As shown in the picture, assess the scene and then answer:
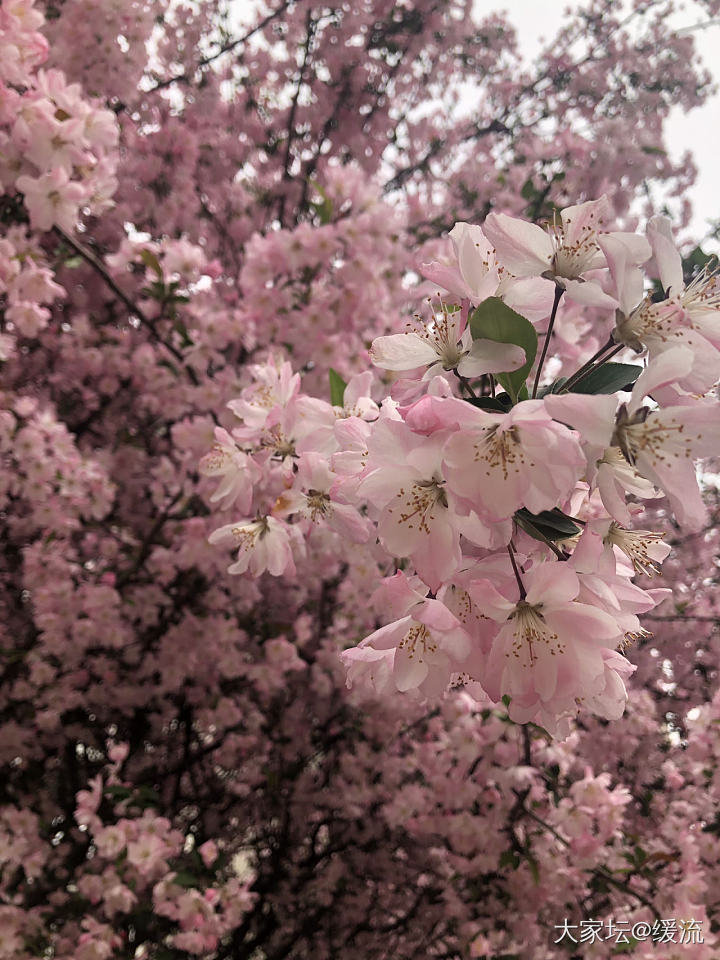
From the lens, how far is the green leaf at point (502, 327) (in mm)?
600

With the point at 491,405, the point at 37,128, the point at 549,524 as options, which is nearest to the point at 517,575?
the point at 549,524

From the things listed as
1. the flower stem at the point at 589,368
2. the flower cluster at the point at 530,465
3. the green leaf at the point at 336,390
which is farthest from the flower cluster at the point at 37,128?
the flower stem at the point at 589,368

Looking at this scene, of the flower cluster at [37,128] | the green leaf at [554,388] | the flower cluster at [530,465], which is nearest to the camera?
the flower cluster at [530,465]

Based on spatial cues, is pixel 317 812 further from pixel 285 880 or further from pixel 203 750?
pixel 203 750

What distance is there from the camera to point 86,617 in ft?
9.33

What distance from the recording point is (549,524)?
64 centimetres

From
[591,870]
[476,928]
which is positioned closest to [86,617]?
[476,928]

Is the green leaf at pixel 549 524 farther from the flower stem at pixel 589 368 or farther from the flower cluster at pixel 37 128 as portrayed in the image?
the flower cluster at pixel 37 128

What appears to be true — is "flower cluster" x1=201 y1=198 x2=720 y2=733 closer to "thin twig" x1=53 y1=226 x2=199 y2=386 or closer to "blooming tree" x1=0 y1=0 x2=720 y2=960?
"blooming tree" x1=0 y1=0 x2=720 y2=960

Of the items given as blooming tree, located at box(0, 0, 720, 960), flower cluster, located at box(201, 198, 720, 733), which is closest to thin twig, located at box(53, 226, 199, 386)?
blooming tree, located at box(0, 0, 720, 960)

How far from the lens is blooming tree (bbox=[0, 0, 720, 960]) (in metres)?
0.63

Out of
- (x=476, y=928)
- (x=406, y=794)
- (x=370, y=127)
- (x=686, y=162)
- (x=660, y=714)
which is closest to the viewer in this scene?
(x=476, y=928)

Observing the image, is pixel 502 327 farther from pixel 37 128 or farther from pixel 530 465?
pixel 37 128

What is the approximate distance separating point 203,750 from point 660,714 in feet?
8.10
